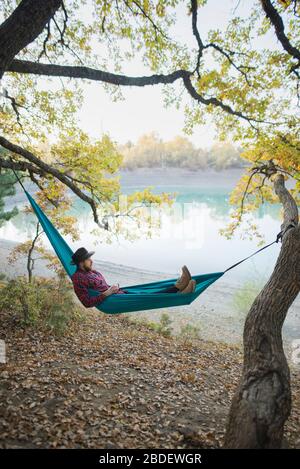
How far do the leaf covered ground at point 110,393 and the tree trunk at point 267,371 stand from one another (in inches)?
16.7

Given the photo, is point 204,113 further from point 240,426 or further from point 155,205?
point 240,426

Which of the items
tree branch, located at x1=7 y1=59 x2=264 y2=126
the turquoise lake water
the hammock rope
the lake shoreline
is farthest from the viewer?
the turquoise lake water

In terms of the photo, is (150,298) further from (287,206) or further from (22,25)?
(22,25)

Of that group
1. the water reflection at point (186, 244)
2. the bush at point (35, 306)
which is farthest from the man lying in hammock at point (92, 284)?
the water reflection at point (186, 244)

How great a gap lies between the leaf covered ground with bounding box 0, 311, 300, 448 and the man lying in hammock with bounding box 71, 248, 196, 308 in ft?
2.61

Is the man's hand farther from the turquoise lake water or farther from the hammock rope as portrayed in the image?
the turquoise lake water

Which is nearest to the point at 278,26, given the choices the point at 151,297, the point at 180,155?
the point at 151,297

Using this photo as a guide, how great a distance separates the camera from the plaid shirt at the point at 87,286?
2879 millimetres

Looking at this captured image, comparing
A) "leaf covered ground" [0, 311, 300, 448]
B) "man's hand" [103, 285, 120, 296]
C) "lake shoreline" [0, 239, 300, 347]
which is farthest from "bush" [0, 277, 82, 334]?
"lake shoreline" [0, 239, 300, 347]

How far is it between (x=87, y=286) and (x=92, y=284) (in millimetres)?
53

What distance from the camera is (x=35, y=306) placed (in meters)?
4.26

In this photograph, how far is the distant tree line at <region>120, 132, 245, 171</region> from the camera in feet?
111

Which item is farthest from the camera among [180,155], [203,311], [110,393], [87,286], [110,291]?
[180,155]

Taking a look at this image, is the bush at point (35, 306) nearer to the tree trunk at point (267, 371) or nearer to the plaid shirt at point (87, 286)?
the plaid shirt at point (87, 286)
